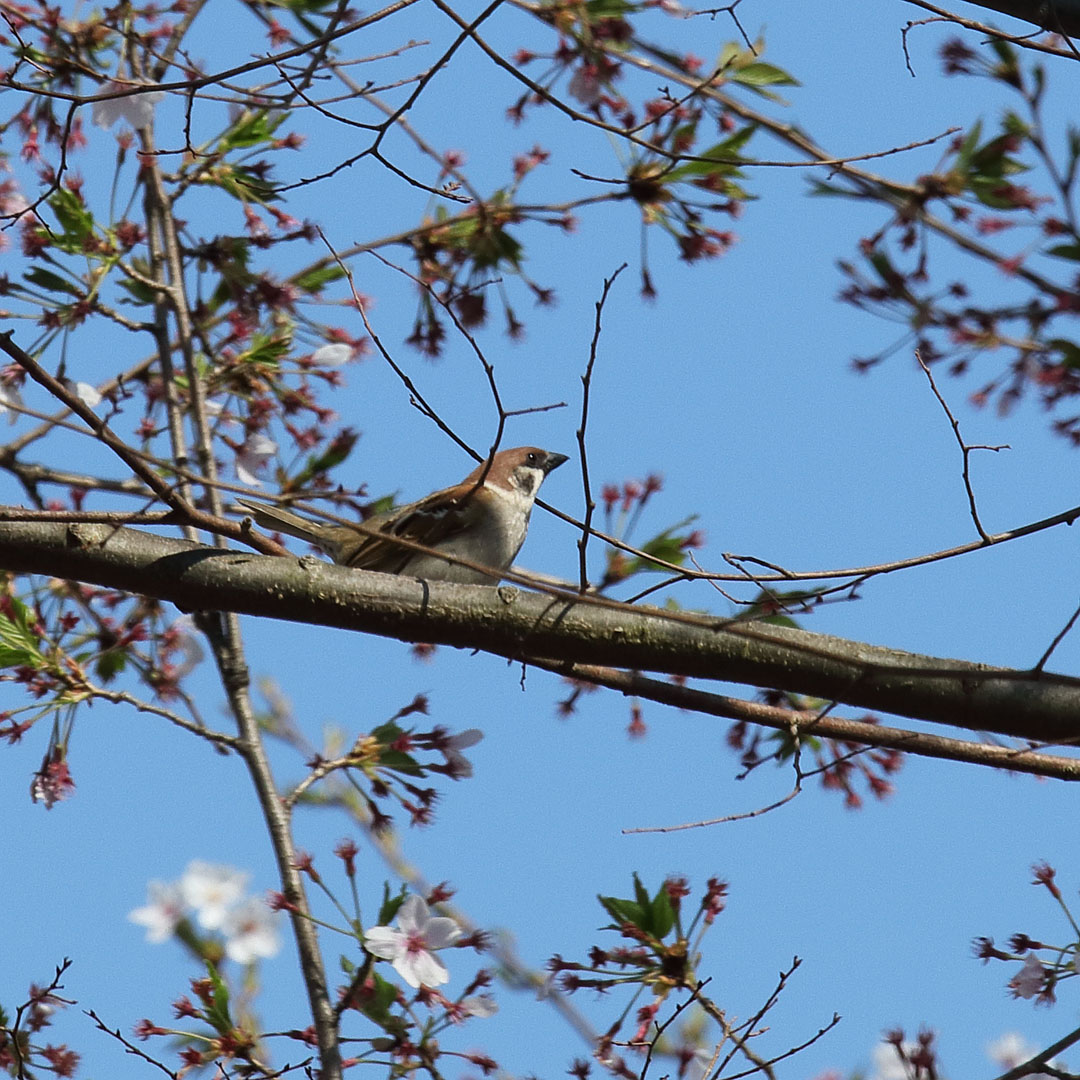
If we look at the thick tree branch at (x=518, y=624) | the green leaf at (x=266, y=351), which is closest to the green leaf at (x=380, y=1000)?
the thick tree branch at (x=518, y=624)

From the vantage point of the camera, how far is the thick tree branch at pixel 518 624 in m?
3.05

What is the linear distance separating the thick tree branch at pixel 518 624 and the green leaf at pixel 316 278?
233 cm

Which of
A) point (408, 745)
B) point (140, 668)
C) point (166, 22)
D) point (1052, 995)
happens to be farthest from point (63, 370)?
point (1052, 995)

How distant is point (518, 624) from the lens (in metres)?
3.12

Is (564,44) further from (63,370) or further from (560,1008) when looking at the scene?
(560,1008)

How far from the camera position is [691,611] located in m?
4.27

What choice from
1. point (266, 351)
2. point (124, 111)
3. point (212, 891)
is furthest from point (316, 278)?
point (212, 891)

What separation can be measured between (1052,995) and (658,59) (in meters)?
3.49

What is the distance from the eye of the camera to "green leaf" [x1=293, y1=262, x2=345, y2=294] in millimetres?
5262

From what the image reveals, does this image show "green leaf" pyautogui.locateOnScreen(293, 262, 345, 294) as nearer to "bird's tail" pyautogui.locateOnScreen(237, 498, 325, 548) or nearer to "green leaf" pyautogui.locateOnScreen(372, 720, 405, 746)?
"bird's tail" pyautogui.locateOnScreen(237, 498, 325, 548)

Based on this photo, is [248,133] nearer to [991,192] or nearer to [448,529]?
[448,529]

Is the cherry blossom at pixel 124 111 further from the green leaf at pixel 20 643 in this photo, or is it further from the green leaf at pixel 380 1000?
the green leaf at pixel 380 1000

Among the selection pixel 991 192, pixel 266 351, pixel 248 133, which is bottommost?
pixel 991 192

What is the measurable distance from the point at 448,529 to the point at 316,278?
43.2 inches
